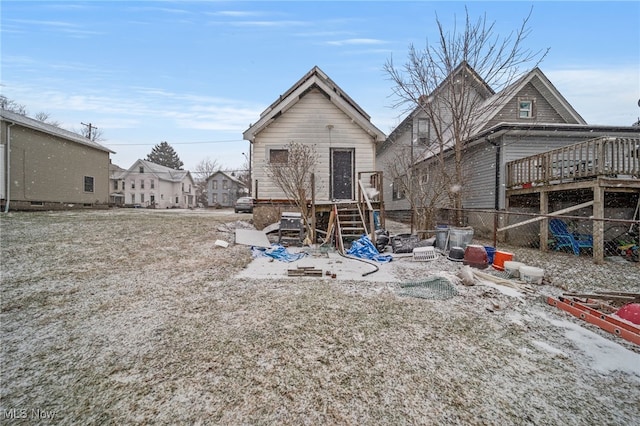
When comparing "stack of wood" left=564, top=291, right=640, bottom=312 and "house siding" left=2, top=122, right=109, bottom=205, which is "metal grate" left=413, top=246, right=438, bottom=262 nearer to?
"stack of wood" left=564, top=291, right=640, bottom=312

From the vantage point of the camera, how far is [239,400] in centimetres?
178

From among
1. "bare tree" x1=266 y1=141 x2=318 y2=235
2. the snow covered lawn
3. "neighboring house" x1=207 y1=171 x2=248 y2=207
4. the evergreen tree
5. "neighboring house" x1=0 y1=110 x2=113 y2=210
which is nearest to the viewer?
the snow covered lawn

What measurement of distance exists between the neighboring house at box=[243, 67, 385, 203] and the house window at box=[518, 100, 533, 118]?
7.31 meters

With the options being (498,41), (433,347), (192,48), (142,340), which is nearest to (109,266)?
(142,340)

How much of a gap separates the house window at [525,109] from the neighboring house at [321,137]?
7.31m

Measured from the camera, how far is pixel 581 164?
7629mm

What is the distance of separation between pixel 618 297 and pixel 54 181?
70.3ft

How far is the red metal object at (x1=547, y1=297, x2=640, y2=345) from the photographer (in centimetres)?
269

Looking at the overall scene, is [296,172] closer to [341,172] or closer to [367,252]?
[341,172]

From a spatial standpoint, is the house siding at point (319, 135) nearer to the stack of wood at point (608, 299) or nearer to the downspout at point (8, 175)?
the stack of wood at point (608, 299)

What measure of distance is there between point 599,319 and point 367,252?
4.17 m

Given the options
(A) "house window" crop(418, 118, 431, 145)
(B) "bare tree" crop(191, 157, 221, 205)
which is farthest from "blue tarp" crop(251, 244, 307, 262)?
(B) "bare tree" crop(191, 157, 221, 205)

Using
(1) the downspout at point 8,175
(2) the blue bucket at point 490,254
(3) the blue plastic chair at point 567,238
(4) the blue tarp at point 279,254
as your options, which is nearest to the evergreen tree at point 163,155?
(1) the downspout at point 8,175

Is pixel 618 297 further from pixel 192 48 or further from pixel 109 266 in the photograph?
pixel 192 48
